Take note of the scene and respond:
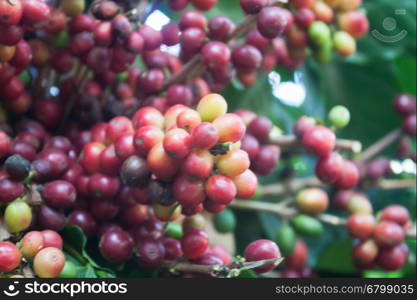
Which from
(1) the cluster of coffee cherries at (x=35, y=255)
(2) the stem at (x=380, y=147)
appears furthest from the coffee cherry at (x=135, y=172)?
(2) the stem at (x=380, y=147)

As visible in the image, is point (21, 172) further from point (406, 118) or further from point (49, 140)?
point (406, 118)

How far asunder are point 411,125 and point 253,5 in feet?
1.50

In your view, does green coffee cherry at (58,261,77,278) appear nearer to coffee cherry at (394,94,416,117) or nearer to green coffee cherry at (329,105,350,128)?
green coffee cherry at (329,105,350,128)

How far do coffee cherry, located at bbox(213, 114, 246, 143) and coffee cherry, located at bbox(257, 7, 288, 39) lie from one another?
0.22 m

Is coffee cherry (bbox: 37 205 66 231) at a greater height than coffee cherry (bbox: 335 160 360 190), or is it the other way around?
coffee cherry (bbox: 335 160 360 190)

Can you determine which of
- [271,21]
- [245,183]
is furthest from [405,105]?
[245,183]

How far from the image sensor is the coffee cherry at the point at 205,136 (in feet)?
2.37

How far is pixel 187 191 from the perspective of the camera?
76 centimetres

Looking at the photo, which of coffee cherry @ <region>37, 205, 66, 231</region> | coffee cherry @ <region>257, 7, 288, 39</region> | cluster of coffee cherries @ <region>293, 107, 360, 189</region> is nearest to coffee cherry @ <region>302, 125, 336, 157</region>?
cluster of coffee cherries @ <region>293, 107, 360, 189</region>

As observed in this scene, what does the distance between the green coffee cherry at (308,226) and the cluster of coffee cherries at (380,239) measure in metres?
0.07

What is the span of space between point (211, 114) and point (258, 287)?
0.21 meters

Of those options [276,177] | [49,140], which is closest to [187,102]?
[49,140]

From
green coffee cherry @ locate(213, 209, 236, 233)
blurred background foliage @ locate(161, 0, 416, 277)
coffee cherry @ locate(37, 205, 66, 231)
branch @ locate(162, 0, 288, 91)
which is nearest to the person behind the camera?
coffee cherry @ locate(37, 205, 66, 231)
